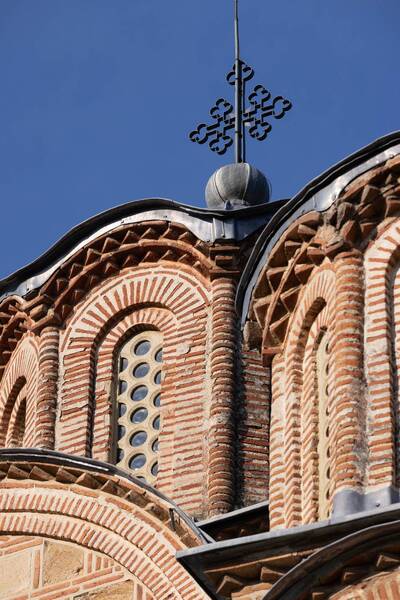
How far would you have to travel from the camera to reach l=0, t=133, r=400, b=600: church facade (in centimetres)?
1717

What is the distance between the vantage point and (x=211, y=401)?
21750 millimetres

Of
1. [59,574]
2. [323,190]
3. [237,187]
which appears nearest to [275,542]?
[59,574]

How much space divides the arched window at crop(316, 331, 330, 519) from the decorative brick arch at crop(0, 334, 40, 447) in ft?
15.7

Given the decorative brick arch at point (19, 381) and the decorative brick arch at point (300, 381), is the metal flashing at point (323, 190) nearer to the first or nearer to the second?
the decorative brick arch at point (300, 381)

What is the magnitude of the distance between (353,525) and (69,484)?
3.98 meters

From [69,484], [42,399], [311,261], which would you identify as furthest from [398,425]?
[42,399]

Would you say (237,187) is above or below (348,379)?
above

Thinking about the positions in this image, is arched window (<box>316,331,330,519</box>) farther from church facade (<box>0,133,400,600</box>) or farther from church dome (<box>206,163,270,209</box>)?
church dome (<box>206,163,270,209</box>)

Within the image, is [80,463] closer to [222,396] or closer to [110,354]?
[222,396]

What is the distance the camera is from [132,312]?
2291 cm

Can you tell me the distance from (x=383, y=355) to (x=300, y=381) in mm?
1141

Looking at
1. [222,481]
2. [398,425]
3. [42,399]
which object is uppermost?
[42,399]

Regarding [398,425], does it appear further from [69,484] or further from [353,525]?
[69,484]

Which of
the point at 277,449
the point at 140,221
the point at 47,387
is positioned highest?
the point at 140,221
